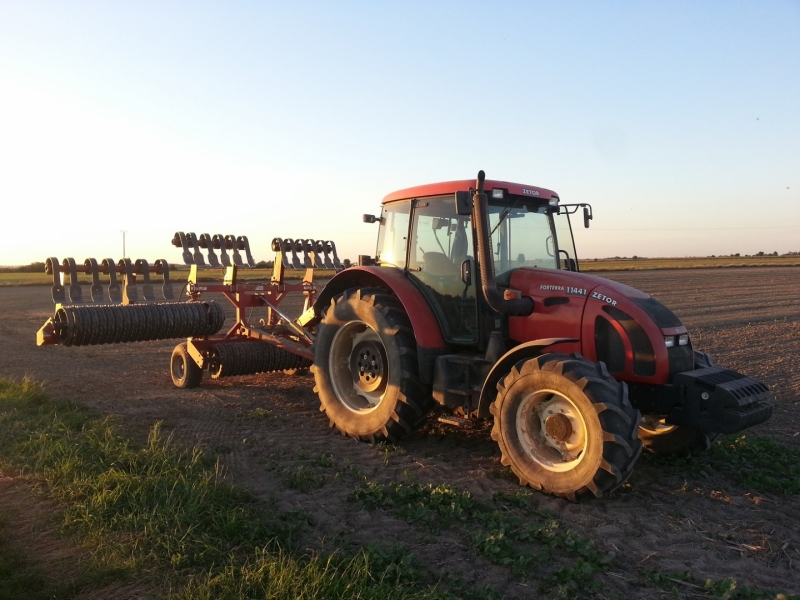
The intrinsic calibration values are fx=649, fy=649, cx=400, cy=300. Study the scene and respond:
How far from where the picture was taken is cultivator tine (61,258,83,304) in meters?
7.80

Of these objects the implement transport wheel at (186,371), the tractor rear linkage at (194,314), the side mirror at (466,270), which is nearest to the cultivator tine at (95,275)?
the tractor rear linkage at (194,314)

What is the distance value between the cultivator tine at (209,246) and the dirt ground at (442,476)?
1620 mm

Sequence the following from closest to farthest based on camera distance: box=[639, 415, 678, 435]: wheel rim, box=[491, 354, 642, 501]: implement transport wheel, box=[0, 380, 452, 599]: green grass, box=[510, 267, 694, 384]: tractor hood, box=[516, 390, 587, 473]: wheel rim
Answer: box=[0, 380, 452, 599]: green grass < box=[491, 354, 642, 501]: implement transport wheel < box=[516, 390, 587, 473]: wheel rim < box=[510, 267, 694, 384]: tractor hood < box=[639, 415, 678, 435]: wheel rim

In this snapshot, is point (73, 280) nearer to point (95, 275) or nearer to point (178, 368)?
point (95, 275)

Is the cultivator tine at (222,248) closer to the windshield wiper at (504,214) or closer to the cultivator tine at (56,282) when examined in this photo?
the cultivator tine at (56,282)

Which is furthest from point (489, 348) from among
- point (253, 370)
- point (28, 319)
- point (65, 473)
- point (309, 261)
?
point (28, 319)

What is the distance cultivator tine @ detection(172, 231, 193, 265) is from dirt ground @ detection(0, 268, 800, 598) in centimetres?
167

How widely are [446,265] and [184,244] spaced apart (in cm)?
419

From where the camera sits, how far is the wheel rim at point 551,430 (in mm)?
4477

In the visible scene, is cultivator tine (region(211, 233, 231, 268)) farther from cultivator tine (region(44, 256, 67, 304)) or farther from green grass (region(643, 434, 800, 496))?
green grass (region(643, 434, 800, 496))

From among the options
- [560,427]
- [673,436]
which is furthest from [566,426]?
[673,436]

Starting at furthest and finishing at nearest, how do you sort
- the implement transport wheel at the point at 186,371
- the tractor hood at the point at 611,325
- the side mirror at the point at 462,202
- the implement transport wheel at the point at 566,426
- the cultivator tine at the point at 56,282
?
the implement transport wheel at the point at 186,371, the cultivator tine at the point at 56,282, the side mirror at the point at 462,202, the tractor hood at the point at 611,325, the implement transport wheel at the point at 566,426

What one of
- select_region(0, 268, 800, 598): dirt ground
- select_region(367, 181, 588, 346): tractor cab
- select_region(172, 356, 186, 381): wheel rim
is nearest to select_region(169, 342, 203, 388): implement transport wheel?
select_region(172, 356, 186, 381): wheel rim

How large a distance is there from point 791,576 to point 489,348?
2478mm
